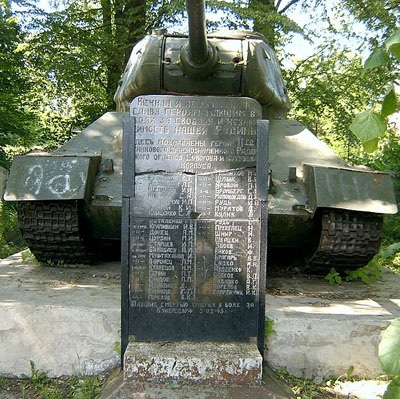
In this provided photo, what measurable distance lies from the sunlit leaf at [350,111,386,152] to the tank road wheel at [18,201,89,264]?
3546 millimetres

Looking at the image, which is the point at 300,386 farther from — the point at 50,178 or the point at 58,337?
the point at 50,178

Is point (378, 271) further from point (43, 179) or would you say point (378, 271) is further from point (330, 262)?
point (43, 179)

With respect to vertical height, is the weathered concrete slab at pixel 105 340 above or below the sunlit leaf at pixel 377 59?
below

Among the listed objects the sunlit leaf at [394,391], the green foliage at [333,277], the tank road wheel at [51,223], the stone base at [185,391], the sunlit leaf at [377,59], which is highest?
the sunlit leaf at [377,59]

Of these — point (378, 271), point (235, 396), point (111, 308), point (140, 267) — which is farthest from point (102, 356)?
point (378, 271)

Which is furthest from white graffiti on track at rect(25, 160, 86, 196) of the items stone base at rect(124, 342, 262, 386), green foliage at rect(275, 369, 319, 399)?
green foliage at rect(275, 369, 319, 399)

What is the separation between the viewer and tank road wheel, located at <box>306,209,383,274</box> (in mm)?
4539

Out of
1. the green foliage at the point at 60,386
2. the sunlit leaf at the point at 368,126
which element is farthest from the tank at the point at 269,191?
the sunlit leaf at the point at 368,126

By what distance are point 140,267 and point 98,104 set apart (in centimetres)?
1160

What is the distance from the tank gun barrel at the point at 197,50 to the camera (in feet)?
12.9

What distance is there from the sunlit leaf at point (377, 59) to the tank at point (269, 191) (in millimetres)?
2449

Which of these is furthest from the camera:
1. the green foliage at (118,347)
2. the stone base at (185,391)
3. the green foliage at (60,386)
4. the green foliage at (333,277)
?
the green foliage at (333,277)

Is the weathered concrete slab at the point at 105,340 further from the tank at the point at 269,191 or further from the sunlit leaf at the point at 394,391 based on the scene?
the sunlit leaf at the point at 394,391

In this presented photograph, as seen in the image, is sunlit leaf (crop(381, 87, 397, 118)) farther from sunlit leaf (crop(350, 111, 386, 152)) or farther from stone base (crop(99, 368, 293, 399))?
stone base (crop(99, 368, 293, 399))
